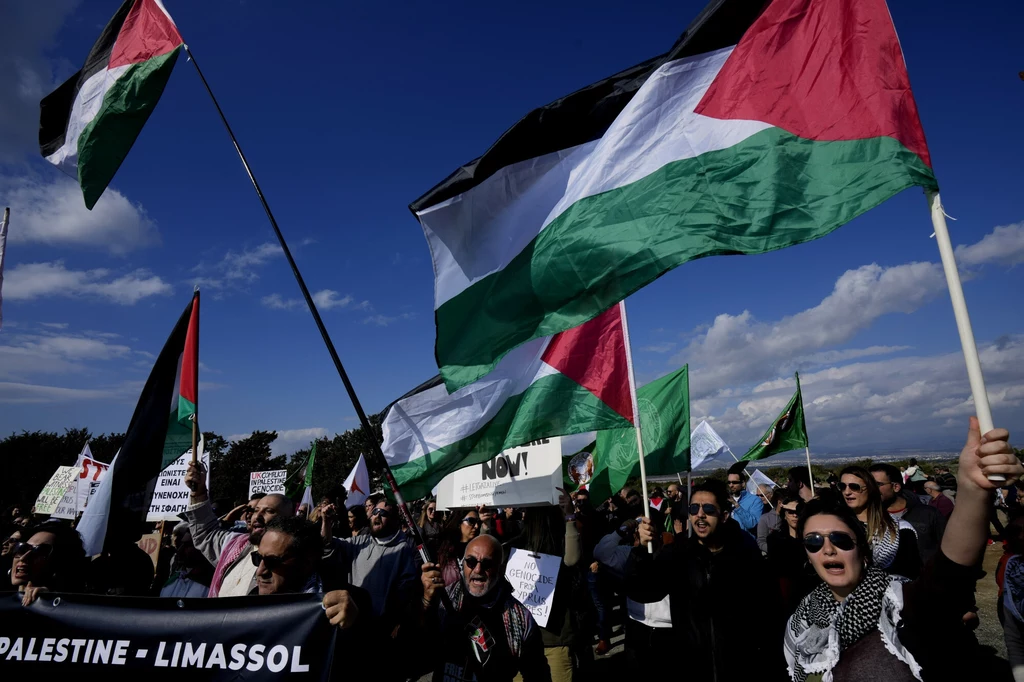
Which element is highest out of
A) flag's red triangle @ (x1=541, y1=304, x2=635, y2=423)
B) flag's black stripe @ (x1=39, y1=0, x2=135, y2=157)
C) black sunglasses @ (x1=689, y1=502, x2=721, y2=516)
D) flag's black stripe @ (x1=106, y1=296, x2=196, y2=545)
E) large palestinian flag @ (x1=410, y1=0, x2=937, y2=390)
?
flag's black stripe @ (x1=39, y1=0, x2=135, y2=157)

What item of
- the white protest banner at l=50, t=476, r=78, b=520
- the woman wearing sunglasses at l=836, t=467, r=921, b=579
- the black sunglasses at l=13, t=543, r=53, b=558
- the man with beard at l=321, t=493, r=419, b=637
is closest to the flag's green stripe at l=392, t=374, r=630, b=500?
the man with beard at l=321, t=493, r=419, b=637

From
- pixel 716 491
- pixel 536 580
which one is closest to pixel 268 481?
pixel 536 580

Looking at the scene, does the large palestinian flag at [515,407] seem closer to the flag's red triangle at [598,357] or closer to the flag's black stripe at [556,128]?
the flag's red triangle at [598,357]

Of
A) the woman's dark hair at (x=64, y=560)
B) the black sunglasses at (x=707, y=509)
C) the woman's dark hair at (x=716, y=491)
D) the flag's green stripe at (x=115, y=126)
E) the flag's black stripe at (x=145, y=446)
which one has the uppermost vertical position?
the flag's green stripe at (x=115, y=126)

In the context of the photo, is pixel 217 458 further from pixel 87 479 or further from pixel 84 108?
pixel 84 108

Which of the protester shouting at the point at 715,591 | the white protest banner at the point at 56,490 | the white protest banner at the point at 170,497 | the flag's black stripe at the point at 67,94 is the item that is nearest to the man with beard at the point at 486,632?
the protester shouting at the point at 715,591

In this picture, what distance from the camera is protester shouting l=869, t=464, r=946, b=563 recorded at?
4901mm

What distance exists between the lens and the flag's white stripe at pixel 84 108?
545 cm

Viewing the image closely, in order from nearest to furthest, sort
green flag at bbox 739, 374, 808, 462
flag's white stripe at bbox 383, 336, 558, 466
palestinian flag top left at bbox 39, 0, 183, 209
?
palestinian flag top left at bbox 39, 0, 183, 209 → flag's white stripe at bbox 383, 336, 558, 466 → green flag at bbox 739, 374, 808, 462

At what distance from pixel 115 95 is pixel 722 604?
660 centimetres

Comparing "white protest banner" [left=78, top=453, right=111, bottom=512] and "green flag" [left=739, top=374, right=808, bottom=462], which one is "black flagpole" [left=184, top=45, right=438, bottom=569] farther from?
"white protest banner" [left=78, top=453, right=111, bottom=512]

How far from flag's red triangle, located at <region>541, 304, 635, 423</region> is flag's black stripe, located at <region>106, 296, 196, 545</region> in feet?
10.8

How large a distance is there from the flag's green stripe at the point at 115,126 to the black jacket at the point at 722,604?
18.7 ft

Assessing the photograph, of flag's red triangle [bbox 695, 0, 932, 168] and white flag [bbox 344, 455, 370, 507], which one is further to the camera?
white flag [bbox 344, 455, 370, 507]
